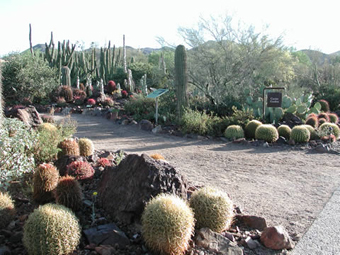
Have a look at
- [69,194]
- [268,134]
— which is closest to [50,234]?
[69,194]

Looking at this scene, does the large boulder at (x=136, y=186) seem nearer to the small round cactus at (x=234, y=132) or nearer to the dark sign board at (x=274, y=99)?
the small round cactus at (x=234, y=132)

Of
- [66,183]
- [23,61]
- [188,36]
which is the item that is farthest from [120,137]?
[23,61]

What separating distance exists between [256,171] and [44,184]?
4.30 metres

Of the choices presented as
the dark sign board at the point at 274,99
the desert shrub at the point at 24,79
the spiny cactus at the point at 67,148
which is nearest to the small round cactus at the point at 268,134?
the dark sign board at the point at 274,99

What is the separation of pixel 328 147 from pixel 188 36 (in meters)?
10.1

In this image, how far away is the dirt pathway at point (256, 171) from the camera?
474 cm

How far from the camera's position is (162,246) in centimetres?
309

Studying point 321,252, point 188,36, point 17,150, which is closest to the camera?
point 321,252

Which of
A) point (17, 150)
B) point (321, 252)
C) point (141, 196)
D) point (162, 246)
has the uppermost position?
point (17, 150)

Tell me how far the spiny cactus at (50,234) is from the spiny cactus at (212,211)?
52.2 inches

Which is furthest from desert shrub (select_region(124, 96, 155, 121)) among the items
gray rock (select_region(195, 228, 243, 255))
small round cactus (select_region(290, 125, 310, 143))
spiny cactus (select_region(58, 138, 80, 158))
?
gray rock (select_region(195, 228, 243, 255))

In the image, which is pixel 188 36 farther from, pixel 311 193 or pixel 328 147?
pixel 311 193

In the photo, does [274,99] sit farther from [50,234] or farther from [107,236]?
[50,234]

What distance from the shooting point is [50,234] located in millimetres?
3092
